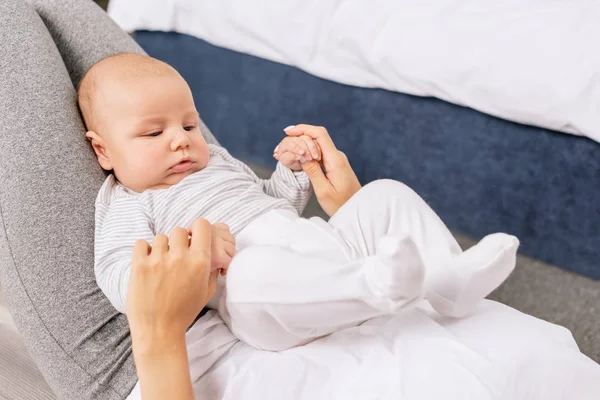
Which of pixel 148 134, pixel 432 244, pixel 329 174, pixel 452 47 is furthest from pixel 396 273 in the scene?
pixel 452 47

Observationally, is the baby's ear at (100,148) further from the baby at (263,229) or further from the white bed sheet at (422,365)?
the white bed sheet at (422,365)

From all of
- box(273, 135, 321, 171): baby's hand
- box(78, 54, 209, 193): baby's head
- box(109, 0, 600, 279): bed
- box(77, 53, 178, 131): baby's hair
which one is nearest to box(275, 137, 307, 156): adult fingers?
box(273, 135, 321, 171): baby's hand

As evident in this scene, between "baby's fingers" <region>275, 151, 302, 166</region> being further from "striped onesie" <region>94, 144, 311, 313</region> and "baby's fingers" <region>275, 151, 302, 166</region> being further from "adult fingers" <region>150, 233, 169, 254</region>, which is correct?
"adult fingers" <region>150, 233, 169, 254</region>

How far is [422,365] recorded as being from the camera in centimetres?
72

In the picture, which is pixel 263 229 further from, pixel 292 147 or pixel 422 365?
pixel 422 365

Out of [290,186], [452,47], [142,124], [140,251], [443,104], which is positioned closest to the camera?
[140,251]

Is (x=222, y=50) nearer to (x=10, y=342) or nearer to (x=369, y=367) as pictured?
(x=10, y=342)

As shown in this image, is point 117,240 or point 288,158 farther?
point 288,158

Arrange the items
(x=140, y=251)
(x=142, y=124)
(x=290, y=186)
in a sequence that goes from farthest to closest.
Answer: (x=290, y=186) < (x=142, y=124) < (x=140, y=251)

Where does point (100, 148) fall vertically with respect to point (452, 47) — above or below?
below

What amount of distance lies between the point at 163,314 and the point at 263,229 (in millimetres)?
252

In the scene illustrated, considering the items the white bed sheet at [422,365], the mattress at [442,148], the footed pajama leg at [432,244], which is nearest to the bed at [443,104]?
the mattress at [442,148]

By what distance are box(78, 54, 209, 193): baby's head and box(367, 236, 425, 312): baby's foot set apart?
491 mm

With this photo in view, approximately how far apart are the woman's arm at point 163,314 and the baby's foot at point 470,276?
307 millimetres
